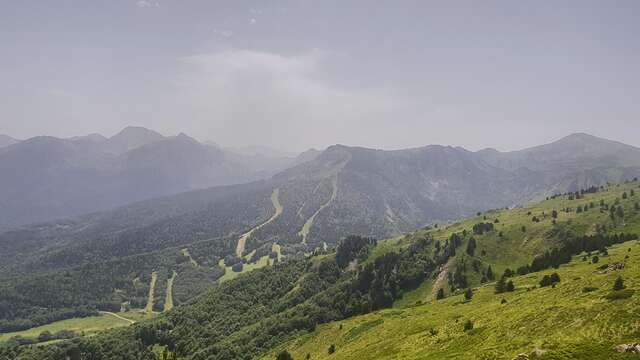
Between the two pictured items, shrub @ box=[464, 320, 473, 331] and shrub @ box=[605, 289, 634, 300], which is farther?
shrub @ box=[464, 320, 473, 331]

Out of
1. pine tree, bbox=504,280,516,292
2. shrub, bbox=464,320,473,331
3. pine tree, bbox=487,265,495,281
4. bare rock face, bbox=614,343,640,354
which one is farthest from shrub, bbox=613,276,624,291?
pine tree, bbox=487,265,495,281

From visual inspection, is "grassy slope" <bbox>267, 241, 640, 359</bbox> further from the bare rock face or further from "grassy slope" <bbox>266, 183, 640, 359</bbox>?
the bare rock face

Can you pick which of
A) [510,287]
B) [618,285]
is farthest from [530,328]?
[510,287]

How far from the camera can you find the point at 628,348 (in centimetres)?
5372

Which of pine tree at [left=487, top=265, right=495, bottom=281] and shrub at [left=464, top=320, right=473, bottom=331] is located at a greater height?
shrub at [left=464, top=320, right=473, bottom=331]

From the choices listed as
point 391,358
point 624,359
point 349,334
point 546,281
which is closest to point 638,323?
point 624,359

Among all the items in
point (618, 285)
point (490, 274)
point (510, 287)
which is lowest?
point (490, 274)

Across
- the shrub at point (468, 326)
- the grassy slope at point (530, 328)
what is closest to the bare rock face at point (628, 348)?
the grassy slope at point (530, 328)

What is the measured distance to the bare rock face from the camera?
52.9 m

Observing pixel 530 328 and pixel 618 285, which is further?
pixel 618 285

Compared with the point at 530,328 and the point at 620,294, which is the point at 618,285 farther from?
the point at 530,328

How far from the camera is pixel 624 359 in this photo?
52312 mm

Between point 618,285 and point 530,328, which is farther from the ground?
point 618,285

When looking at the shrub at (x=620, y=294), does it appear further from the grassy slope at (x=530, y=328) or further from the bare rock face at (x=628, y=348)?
the bare rock face at (x=628, y=348)
